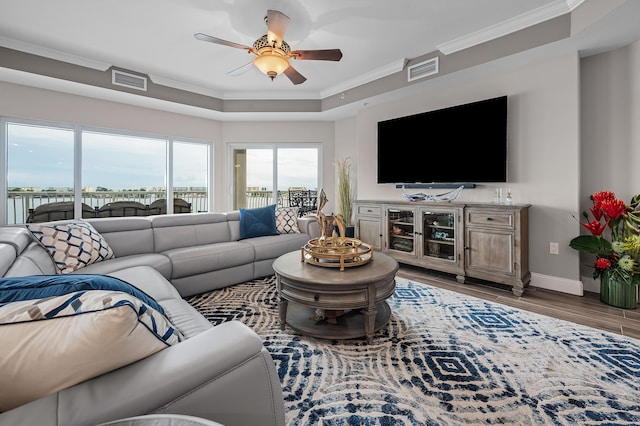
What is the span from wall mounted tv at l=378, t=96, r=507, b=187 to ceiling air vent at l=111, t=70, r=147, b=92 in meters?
3.43

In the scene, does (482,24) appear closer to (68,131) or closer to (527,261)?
(527,261)

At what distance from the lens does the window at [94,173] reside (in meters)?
3.88

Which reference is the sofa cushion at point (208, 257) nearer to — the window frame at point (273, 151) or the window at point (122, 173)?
the window at point (122, 173)

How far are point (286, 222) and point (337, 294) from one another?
2165 millimetres

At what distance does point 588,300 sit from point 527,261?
0.57 metres

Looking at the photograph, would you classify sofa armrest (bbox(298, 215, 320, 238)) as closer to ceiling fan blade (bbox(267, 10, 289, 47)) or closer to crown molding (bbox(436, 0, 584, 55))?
ceiling fan blade (bbox(267, 10, 289, 47))

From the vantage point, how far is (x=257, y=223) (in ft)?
12.3

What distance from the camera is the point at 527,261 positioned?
3.15 meters

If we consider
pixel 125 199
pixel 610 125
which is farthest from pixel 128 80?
pixel 610 125

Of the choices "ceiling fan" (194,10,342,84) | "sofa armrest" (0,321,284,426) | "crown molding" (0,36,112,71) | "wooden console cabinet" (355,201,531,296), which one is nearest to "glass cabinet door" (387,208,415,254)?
"wooden console cabinet" (355,201,531,296)

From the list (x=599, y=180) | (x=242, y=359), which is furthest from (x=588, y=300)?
(x=242, y=359)

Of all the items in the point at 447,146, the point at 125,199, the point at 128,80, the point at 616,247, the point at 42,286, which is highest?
the point at 128,80

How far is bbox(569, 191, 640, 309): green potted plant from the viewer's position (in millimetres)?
2529

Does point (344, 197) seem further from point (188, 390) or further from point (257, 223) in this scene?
point (188, 390)
